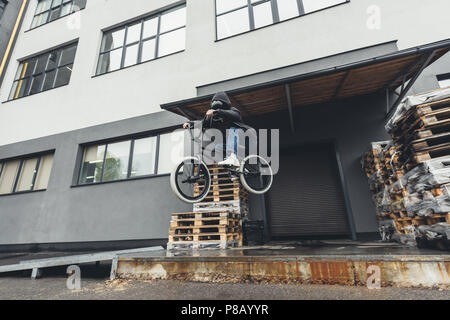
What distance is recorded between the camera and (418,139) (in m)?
3.40

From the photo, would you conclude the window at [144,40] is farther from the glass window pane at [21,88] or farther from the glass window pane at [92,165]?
the glass window pane at [21,88]

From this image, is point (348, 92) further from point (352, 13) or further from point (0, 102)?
point (0, 102)

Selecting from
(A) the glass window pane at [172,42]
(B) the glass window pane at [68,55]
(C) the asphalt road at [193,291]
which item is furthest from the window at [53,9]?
(C) the asphalt road at [193,291]

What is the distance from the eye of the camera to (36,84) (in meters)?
11.4

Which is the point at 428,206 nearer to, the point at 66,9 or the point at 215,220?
the point at 215,220

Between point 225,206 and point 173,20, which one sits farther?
point 173,20

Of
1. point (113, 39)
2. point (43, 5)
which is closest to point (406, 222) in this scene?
point (113, 39)

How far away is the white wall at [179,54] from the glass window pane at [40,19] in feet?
2.53

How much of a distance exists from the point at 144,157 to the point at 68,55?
317 inches

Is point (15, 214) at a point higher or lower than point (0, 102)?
lower

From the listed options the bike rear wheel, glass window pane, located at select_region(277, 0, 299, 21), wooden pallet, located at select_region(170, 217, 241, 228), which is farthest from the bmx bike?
glass window pane, located at select_region(277, 0, 299, 21)

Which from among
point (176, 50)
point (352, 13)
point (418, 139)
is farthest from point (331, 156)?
point (176, 50)
